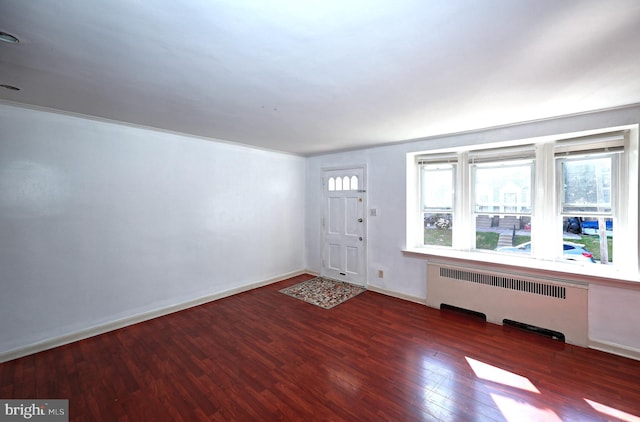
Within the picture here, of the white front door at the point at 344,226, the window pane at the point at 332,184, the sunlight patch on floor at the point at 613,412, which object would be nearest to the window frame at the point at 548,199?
the white front door at the point at 344,226

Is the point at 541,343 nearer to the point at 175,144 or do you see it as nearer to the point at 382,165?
the point at 382,165

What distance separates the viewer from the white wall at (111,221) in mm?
2625

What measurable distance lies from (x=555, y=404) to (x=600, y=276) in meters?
1.51

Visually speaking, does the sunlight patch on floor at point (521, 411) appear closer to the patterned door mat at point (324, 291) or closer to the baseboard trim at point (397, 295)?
the baseboard trim at point (397, 295)

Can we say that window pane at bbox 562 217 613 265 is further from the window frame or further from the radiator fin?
the radiator fin

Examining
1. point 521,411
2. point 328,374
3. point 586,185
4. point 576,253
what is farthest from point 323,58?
point 576,253

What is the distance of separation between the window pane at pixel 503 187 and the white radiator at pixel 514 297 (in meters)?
0.93

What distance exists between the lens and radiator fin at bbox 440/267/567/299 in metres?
2.93

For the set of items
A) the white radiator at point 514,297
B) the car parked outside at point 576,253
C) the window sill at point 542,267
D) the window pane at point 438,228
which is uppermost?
the window pane at point 438,228

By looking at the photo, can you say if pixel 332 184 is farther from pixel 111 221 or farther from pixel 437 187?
pixel 111 221

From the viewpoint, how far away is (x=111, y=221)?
316 cm

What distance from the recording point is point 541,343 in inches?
111

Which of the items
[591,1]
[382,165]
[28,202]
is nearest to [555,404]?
[591,1]

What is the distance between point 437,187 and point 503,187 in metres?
0.86
